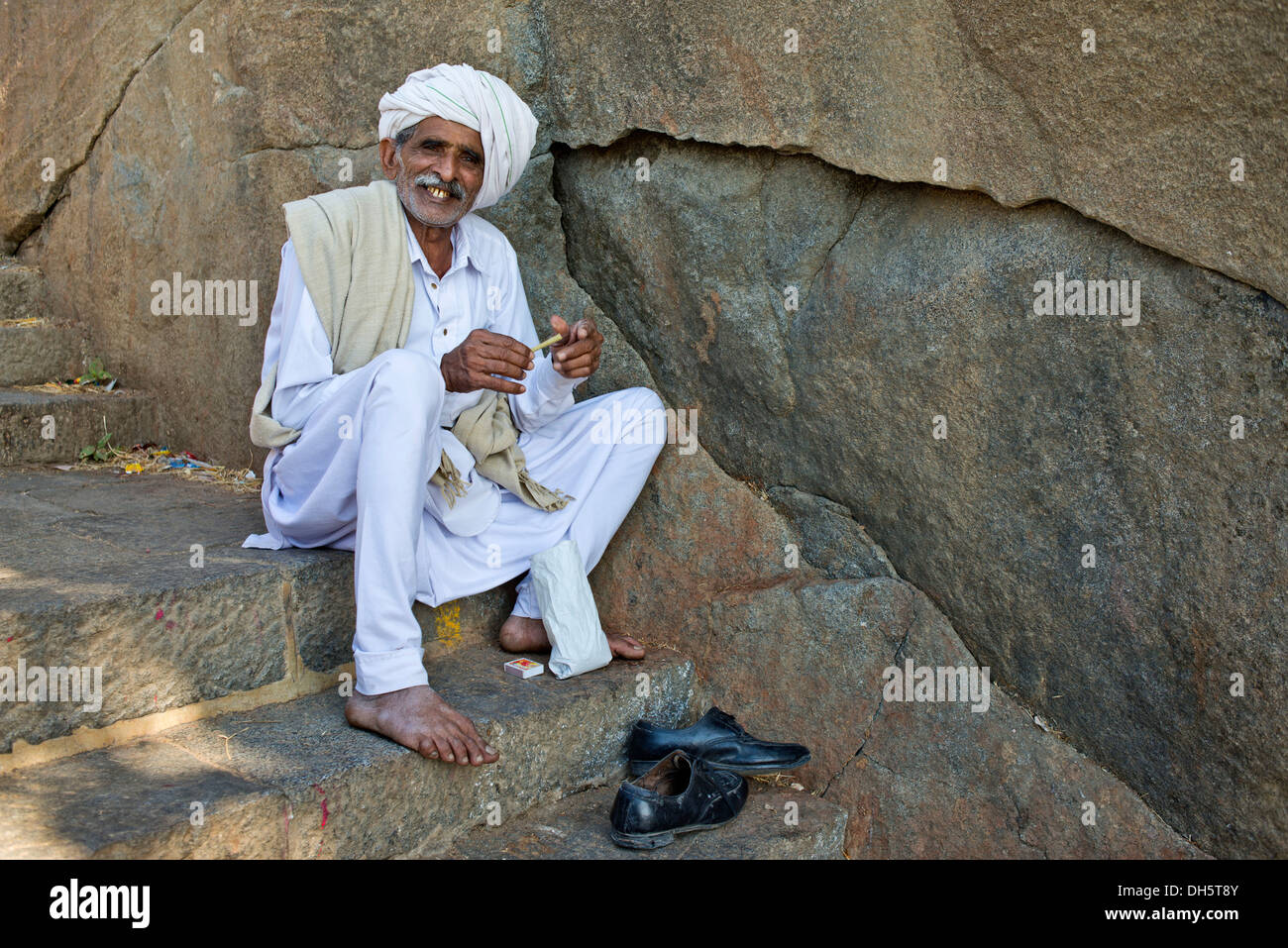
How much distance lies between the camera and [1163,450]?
7.93ft

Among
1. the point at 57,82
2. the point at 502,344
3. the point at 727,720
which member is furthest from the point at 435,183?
the point at 57,82

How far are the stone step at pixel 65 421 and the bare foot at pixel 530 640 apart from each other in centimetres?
180

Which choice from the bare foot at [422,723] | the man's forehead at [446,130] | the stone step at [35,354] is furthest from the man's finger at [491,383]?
the stone step at [35,354]

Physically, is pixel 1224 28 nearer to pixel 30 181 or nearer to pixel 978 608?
pixel 978 608

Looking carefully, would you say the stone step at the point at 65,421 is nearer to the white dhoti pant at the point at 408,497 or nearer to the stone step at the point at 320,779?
the white dhoti pant at the point at 408,497

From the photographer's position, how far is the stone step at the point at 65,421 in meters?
3.64

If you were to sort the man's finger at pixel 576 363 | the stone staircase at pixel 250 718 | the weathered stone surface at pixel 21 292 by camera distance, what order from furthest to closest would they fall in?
the weathered stone surface at pixel 21 292 < the man's finger at pixel 576 363 < the stone staircase at pixel 250 718

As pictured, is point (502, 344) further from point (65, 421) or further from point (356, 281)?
point (65, 421)

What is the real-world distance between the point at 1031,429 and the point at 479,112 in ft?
5.41

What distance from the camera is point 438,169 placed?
287 centimetres

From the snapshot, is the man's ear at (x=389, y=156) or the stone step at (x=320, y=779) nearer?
the stone step at (x=320, y=779)

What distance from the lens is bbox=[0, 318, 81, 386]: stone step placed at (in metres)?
4.09

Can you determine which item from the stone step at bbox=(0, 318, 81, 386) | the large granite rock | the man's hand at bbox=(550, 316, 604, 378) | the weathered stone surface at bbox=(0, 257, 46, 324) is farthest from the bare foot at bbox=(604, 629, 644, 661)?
the weathered stone surface at bbox=(0, 257, 46, 324)

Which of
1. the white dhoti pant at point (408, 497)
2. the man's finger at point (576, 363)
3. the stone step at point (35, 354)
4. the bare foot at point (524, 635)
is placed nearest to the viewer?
the white dhoti pant at point (408, 497)
